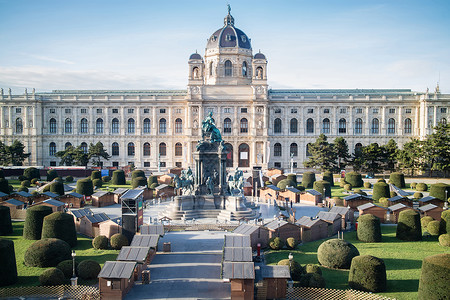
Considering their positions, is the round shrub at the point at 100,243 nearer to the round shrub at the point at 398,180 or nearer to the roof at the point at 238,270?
the roof at the point at 238,270

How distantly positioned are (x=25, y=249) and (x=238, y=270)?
1457 cm

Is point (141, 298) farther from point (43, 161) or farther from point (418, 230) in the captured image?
point (43, 161)

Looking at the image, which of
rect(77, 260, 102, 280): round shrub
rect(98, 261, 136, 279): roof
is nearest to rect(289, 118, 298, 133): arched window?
rect(77, 260, 102, 280): round shrub

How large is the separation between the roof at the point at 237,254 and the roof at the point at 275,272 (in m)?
0.86

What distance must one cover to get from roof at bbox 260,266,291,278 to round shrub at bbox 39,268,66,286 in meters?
8.95

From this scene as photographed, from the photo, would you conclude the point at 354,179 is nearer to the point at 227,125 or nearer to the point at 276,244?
the point at 227,125

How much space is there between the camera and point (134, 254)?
20141 mm

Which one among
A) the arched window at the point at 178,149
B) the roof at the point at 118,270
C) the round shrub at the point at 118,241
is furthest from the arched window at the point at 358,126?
the roof at the point at 118,270

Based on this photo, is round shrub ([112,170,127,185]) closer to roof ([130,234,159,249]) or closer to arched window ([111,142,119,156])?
arched window ([111,142,119,156])

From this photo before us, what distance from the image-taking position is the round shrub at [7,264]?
1964cm

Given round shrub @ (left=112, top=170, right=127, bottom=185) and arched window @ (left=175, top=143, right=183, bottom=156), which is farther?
arched window @ (left=175, top=143, right=183, bottom=156)

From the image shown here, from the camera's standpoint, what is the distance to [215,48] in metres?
77.2

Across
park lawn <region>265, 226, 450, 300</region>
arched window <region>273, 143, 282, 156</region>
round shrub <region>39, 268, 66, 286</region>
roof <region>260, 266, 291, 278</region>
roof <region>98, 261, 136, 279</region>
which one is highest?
arched window <region>273, 143, 282, 156</region>

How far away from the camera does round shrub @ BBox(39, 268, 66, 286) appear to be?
19359 mm
